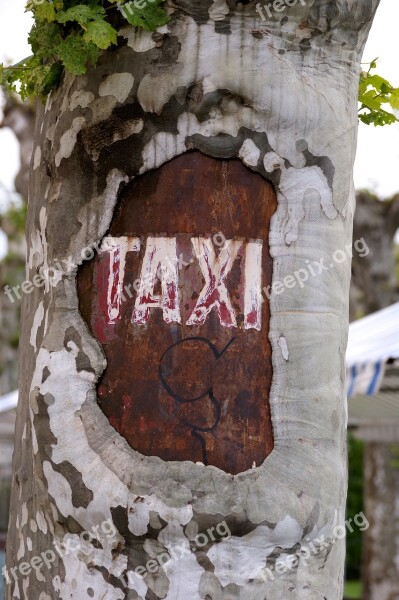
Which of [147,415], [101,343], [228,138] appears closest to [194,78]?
[228,138]

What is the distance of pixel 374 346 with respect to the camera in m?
5.46

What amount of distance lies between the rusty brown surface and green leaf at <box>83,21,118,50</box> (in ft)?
0.98

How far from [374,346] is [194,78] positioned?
381 cm

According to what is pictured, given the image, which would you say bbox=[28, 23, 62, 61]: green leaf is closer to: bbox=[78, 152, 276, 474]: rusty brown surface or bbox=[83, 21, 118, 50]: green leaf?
bbox=[83, 21, 118, 50]: green leaf

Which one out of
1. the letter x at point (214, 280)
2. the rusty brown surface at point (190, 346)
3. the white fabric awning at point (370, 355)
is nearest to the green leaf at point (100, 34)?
the rusty brown surface at point (190, 346)

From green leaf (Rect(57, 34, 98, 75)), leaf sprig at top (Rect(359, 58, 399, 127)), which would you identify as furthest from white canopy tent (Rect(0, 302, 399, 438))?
green leaf (Rect(57, 34, 98, 75))

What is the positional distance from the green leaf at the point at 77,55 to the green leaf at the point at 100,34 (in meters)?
0.05

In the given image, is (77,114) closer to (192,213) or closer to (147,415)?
(192,213)

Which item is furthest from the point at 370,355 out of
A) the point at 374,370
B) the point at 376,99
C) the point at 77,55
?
the point at 77,55

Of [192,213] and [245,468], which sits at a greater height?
[192,213]

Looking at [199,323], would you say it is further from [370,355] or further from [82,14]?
[370,355]

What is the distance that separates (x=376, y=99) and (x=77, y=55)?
38.5 inches

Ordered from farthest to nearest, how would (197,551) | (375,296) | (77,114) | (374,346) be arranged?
(375,296) < (374,346) < (77,114) < (197,551)

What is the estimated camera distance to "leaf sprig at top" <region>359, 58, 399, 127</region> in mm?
2490
